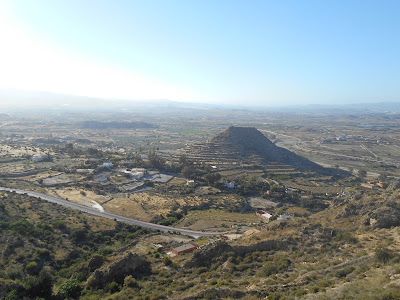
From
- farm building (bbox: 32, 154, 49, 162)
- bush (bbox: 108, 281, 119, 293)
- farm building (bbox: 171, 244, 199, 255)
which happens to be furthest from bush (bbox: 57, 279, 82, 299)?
farm building (bbox: 32, 154, 49, 162)

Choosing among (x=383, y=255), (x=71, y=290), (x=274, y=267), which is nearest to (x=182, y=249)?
(x=71, y=290)

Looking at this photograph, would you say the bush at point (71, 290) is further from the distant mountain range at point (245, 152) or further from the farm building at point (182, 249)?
the distant mountain range at point (245, 152)

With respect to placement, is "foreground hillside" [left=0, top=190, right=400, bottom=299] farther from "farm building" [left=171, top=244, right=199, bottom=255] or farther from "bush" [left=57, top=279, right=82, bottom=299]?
"farm building" [left=171, top=244, right=199, bottom=255]

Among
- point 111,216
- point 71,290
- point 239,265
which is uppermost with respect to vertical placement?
point 239,265

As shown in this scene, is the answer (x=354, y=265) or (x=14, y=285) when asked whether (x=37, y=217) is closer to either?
(x=14, y=285)

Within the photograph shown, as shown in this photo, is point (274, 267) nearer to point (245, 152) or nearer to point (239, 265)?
point (239, 265)

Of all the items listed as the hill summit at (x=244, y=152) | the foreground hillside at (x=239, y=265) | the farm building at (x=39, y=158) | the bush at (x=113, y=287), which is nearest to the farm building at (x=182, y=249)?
the foreground hillside at (x=239, y=265)
